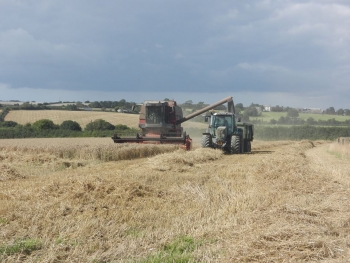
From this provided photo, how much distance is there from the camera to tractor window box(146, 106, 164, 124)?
77.9ft

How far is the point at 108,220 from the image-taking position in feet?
21.5

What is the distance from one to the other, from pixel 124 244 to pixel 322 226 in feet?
8.23

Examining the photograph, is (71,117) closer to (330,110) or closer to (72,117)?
(72,117)

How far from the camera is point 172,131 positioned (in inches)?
958

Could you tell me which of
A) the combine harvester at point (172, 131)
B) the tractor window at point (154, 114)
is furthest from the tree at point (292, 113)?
the tractor window at point (154, 114)

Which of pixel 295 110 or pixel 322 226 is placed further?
pixel 295 110

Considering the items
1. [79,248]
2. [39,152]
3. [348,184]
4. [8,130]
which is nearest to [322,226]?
[79,248]

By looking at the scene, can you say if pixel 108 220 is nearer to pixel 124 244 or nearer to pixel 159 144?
pixel 124 244

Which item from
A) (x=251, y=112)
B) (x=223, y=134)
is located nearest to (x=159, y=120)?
(x=223, y=134)

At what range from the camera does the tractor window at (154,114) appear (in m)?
23.8

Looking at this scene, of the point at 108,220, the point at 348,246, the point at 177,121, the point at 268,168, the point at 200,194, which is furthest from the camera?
the point at 177,121

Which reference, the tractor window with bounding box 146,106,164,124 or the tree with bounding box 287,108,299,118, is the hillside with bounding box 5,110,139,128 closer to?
the tractor window with bounding box 146,106,164,124

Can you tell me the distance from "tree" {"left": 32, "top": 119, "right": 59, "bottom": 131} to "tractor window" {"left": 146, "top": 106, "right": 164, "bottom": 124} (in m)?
23.1

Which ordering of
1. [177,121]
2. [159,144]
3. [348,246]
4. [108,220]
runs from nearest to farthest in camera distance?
[348,246] < [108,220] < [159,144] < [177,121]
